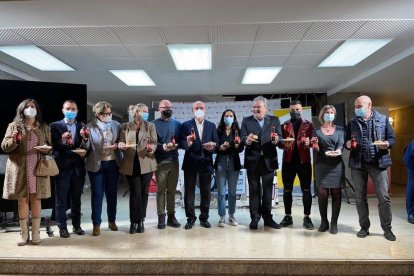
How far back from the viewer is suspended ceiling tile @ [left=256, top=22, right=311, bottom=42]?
4199 mm

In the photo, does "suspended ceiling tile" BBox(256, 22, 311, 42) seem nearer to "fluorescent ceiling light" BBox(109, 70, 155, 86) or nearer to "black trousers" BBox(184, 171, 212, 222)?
"black trousers" BBox(184, 171, 212, 222)

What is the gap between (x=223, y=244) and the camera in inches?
134

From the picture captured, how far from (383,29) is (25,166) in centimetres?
440

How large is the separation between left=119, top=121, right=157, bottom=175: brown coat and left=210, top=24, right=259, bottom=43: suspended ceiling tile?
4.91ft

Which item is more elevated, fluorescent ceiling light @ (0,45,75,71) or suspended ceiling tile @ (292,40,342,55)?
fluorescent ceiling light @ (0,45,75,71)

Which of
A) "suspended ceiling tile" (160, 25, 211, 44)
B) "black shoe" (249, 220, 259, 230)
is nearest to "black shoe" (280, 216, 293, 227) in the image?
"black shoe" (249, 220, 259, 230)

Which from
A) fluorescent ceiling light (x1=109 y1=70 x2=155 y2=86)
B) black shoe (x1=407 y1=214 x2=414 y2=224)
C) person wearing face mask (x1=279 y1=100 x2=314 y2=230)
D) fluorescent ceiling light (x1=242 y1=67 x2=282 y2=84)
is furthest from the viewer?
fluorescent ceiling light (x1=109 y1=70 x2=155 y2=86)

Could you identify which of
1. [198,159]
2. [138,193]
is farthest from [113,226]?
[198,159]

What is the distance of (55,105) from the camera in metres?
4.73

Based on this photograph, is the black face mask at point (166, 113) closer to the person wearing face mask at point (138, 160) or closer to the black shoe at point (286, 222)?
the person wearing face mask at point (138, 160)

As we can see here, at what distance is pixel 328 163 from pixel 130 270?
2.31 meters

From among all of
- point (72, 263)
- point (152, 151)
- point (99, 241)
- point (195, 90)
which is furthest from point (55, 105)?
point (195, 90)

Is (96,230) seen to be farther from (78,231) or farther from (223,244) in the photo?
(223,244)

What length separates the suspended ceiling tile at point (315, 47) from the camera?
15.9 feet
